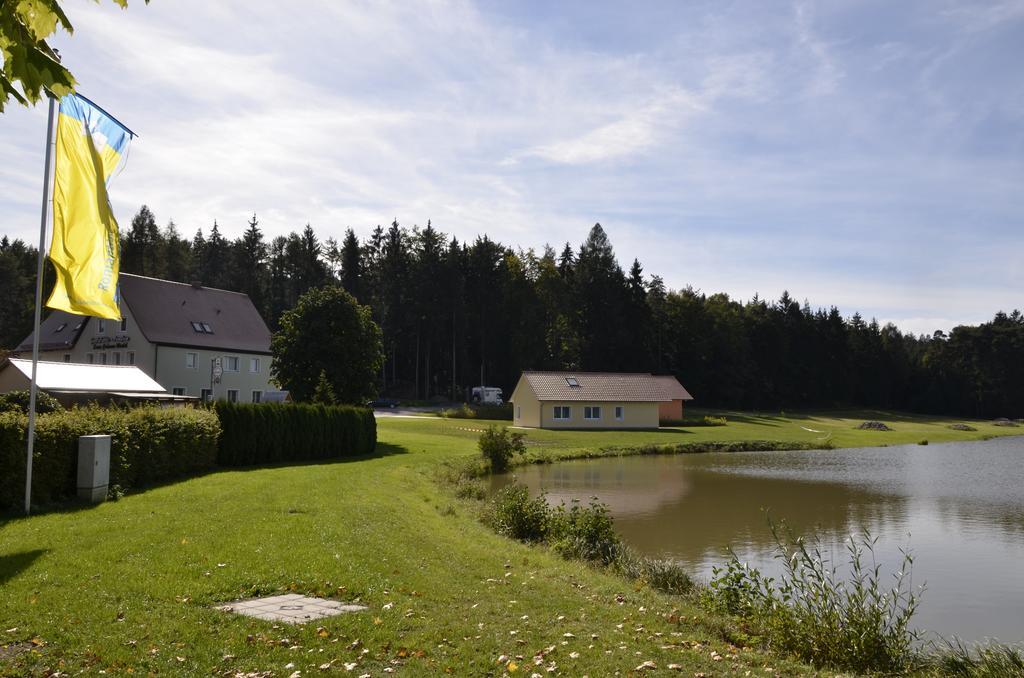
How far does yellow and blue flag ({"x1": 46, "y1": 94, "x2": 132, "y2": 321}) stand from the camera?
13500 mm

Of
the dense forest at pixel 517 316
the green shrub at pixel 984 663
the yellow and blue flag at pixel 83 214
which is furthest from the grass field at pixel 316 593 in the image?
the dense forest at pixel 517 316

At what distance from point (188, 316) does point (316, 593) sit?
48045mm

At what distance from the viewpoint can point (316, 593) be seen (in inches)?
366

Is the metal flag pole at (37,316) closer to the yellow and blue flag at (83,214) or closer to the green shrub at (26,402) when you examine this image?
the yellow and blue flag at (83,214)

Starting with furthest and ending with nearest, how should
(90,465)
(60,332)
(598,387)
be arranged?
(598,387) < (60,332) < (90,465)

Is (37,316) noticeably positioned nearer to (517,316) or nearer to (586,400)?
(586,400)

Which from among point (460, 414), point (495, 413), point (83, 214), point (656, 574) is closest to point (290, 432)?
point (83, 214)

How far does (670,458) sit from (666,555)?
26408mm

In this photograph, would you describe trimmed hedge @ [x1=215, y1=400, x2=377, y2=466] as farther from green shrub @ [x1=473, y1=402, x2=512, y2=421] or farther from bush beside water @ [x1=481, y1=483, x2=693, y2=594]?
green shrub @ [x1=473, y1=402, x2=512, y2=421]

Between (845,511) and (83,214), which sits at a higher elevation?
(83,214)

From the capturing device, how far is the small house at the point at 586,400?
58.3m

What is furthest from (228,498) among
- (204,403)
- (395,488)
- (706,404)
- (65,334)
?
(706,404)

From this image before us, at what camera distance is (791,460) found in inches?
1652

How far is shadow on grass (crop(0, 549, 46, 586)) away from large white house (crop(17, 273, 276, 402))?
40818 millimetres
